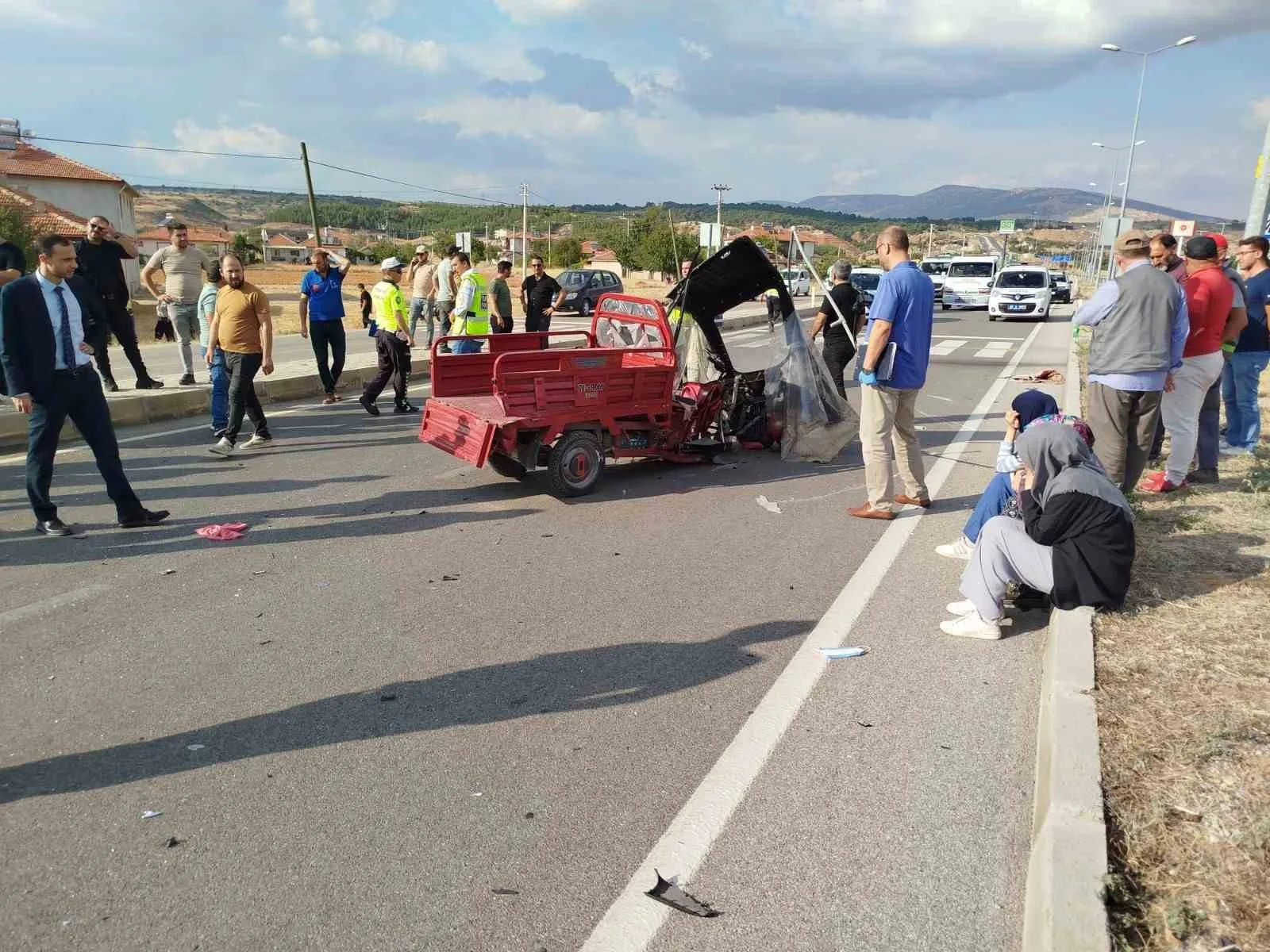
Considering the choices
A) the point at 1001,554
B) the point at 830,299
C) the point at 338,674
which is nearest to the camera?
the point at 338,674

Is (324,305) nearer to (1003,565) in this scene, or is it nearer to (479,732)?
(479,732)

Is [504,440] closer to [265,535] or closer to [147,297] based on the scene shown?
[265,535]

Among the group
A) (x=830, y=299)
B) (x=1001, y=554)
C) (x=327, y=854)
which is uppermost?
(x=830, y=299)

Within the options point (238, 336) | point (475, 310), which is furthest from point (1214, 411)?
point (238, 336)

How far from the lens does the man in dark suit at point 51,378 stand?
5566mm

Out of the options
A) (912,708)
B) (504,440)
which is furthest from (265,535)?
→ (912,708)

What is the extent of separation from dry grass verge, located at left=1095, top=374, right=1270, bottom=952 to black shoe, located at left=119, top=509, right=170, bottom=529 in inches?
231

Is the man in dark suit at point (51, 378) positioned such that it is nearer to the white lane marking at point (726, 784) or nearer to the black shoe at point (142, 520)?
the black shoe at point (142, 520)

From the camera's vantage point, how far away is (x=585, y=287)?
29969mm

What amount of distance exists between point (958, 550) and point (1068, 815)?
3.15 m

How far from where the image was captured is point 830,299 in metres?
9.17

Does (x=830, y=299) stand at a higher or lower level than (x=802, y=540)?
higher

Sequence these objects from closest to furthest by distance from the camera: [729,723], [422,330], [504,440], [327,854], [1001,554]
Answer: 1. [327,854]
2. [729,723]
3. [1001,554]
4. [504,440]
5. [422,330]

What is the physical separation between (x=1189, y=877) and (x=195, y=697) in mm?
3768
